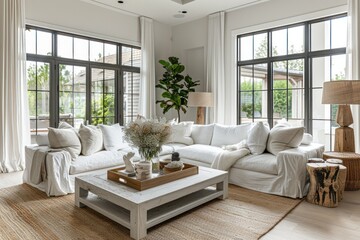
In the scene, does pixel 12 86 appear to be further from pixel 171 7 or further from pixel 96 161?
pixel 171 7

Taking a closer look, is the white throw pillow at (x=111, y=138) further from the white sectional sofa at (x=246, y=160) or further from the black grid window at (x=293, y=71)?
the black grid window at (x=293, y=71)

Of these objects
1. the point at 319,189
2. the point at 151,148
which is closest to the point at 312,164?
the point at 319,189

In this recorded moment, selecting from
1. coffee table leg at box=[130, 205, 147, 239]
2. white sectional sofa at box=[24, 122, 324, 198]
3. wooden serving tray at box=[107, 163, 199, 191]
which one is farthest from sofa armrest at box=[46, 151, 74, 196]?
coffee table leg at box=[130, 205, 147, 239]

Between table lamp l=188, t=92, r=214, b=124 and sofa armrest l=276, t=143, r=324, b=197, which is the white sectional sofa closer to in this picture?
sofa armrest l=276, t=143, r=324, b=197

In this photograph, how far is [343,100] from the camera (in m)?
3.47

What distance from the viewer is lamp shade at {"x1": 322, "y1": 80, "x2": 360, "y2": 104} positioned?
11.3ft

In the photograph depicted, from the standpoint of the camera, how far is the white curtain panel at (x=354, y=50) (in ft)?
13.2

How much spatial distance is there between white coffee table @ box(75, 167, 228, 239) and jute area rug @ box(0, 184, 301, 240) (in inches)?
3.7

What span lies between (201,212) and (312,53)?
143 inches

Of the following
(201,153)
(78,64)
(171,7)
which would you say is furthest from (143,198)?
(171,7)

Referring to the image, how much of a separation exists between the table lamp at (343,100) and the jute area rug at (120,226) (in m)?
1.32

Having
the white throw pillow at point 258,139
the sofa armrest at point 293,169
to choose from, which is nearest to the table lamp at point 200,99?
the white throw pillow at point 258,139

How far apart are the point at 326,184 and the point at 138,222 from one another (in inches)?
82.4

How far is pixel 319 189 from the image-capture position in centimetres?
290
